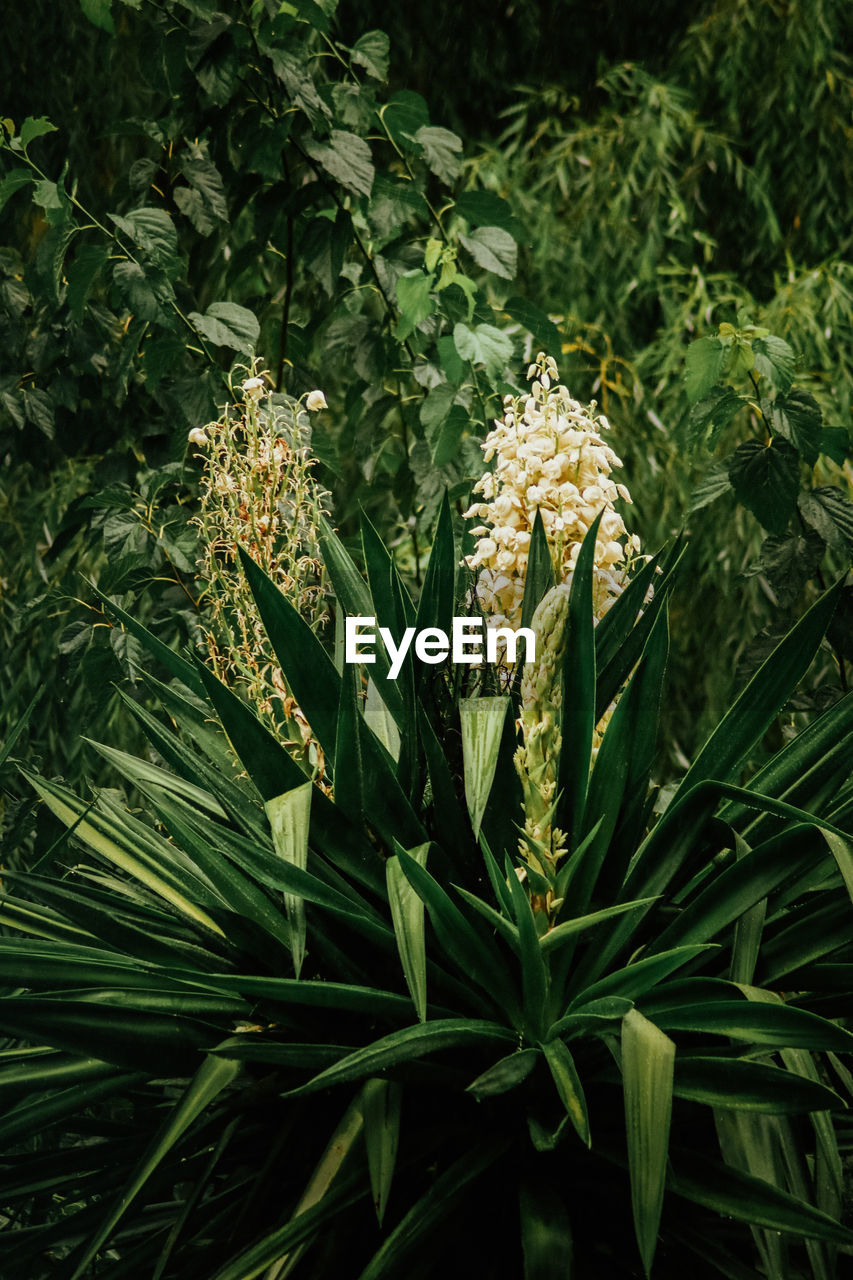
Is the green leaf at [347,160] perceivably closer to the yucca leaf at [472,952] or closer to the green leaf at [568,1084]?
the yucca leaf at [472,952]

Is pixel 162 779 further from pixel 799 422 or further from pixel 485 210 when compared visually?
pixel 485 210

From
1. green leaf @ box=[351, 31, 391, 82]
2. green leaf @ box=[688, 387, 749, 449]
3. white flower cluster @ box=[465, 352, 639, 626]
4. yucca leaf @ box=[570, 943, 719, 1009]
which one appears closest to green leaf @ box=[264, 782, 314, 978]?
yucca leaf @ box=[570, 943, 719, 1009]

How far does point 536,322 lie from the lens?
6.09ft

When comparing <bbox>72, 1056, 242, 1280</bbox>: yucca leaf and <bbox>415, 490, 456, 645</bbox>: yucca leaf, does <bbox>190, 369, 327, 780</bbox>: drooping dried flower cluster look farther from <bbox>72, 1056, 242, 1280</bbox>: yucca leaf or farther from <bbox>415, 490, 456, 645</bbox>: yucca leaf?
<bbox>72, 1056, 242, 1280</bbox>: yucca leaf

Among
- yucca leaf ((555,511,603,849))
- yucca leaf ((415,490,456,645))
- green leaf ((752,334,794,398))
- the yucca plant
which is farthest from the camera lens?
green leaf ((752,334,794,398))

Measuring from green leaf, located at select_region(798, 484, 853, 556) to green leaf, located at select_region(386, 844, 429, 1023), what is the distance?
0.96 metres

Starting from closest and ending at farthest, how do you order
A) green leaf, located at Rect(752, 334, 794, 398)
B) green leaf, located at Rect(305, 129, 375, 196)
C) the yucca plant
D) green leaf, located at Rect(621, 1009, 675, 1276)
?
green leaf, located at Rect(621, 1009, 675, 1276)
the yucca plant
green leaf, located at Rect(752, 334, 794, 398)
green leaf, located at Rect(305, 129, 375, 196)

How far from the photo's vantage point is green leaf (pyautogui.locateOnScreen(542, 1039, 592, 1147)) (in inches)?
29.9

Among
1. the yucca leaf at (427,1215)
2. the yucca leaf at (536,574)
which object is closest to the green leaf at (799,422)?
the yucca leaf at (536,574)

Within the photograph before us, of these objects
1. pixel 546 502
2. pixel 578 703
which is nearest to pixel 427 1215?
pixel 578 703

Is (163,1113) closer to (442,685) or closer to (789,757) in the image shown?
(442,685)

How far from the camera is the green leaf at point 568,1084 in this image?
76 cm

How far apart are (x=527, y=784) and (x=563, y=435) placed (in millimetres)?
379

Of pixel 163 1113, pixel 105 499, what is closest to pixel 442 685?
pixel 163 1113
